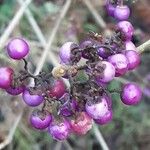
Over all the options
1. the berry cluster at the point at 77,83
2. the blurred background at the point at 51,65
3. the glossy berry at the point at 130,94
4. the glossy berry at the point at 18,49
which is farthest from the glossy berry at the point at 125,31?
the blurred background at the point at 51,65

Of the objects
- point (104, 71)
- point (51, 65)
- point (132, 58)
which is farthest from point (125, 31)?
point (51, 65)

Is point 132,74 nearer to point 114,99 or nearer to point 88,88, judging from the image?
point 114,99

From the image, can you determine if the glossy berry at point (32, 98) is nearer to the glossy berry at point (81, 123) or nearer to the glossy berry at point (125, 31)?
the glossy berry at point (81, 123)

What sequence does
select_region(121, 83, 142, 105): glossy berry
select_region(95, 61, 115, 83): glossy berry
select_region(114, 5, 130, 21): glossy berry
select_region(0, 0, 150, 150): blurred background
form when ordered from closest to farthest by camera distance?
select_region(95, 61, 115, 83): glossy berry < select_region(121, 83, 142, 105): glossy berry < select_region(114, 5, 130, 21): glossy berry < select_region(0, 0, 150, 150): blurred background

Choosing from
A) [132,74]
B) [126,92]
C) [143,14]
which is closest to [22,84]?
[126,92]

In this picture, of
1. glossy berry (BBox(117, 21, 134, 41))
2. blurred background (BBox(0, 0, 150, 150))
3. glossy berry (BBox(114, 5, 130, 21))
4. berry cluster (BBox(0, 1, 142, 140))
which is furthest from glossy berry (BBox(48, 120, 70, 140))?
blurred background (BBox(0, 0, 150, 150))

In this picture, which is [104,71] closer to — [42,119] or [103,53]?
[103,53]

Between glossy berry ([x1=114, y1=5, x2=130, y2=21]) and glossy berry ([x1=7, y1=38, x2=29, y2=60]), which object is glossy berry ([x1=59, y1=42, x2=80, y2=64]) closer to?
glossy berry ([x1=7, y1=38, x2=29, y2=60])
